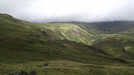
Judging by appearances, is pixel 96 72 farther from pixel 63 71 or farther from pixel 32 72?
pixel 32 72

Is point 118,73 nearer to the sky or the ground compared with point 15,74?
nearer to the ground

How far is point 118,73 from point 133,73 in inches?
301

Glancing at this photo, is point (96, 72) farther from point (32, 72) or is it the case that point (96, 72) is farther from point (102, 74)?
point (32, 72)

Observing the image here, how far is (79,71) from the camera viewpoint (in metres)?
69.0

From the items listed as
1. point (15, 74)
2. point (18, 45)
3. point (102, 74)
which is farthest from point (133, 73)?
point (18, 45)

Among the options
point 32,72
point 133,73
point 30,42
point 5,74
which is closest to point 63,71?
point 32,72

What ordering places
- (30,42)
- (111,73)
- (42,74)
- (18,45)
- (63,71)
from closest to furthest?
(42,74) < (63,71) < (111,73) < (18,45) < (30,42)

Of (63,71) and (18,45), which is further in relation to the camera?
(18,45)

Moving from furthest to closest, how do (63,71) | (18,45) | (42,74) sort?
(18,45), (63,71), (42,74)

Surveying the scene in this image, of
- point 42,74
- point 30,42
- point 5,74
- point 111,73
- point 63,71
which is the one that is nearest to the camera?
point 5,74

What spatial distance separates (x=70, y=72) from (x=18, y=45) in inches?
3649

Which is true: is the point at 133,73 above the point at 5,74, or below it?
below

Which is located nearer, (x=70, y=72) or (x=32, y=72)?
(x=32, y=72)

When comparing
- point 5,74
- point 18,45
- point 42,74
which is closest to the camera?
point 5,74
